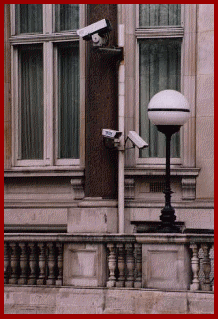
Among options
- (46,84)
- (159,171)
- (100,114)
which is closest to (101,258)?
(159,171)

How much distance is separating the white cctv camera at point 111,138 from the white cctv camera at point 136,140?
0.22m

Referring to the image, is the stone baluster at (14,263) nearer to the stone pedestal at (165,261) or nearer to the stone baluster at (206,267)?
the stone pedestal at (165,261)

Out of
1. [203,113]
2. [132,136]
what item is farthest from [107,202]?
[203,113]

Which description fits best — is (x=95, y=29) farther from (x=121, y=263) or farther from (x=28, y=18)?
(x=121, y=263)

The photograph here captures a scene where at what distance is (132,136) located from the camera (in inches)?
705

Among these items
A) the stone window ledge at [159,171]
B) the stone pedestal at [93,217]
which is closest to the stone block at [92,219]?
the stone pedestal at [93,217]

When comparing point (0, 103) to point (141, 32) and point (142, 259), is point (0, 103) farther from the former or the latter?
point (142, 259)

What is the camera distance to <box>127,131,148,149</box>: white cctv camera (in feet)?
57.8

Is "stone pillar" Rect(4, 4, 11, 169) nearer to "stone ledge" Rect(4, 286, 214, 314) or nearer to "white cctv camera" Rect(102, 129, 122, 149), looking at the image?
"white cctv camera" Rect(102, 129, 122, 149)

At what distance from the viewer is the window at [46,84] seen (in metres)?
19.6

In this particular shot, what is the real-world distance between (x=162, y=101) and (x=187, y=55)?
345 cm

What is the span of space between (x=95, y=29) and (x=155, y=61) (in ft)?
6.00

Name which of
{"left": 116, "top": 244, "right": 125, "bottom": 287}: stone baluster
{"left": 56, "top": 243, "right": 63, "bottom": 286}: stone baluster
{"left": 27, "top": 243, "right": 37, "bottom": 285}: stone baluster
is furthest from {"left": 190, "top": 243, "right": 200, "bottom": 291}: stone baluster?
{"left": 27, "top": 243, "right": 37, "bottom": 285}: stone baluster

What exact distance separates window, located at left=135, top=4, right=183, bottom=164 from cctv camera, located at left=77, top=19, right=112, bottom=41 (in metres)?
1.37
